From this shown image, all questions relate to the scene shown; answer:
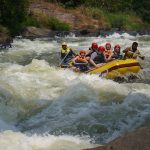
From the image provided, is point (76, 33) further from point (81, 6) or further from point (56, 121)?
point (56, 121)

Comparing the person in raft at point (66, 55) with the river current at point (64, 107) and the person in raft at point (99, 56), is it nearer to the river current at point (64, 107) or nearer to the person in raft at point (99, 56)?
the river current at point (64, 107)

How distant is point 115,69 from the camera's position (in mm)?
12211

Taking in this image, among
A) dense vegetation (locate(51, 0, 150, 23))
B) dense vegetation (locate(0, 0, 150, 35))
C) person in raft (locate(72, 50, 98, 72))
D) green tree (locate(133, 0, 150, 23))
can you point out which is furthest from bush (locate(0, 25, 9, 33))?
green tree (locate(133, 0, 150, 23))

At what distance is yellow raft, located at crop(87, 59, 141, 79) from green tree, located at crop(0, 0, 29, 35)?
1047cm

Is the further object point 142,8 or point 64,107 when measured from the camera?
point 142,8

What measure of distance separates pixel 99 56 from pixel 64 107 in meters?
4.16

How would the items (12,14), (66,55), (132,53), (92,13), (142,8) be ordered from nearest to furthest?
(132,53) → (66,55) → (12,14) → (92,13) → (142,8)

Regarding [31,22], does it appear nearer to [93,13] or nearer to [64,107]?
[93,13]

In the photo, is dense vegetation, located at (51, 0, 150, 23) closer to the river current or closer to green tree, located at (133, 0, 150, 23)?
green tree, located at (133, 0, 150, 23)

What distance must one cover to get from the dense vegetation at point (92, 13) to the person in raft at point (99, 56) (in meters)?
9.15

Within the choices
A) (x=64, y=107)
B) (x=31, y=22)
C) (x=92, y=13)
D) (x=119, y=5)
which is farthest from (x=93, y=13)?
(x=64, y=107)

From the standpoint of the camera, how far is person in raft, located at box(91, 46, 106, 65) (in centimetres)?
1284

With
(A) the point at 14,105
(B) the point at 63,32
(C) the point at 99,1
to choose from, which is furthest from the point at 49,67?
(C) the point at 99,1

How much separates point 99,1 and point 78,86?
74.4 feet
